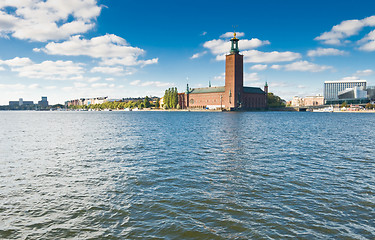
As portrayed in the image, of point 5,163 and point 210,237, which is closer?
point 210,237

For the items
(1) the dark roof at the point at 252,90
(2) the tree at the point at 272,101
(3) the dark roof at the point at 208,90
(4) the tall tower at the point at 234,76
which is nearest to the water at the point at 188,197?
(4) the tall tower at the point at 234,76

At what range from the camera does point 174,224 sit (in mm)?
7336

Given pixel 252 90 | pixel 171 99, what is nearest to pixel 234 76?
pixel 252 90

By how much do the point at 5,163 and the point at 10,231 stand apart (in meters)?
9.56

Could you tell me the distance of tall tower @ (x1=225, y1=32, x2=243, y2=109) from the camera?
14538cm

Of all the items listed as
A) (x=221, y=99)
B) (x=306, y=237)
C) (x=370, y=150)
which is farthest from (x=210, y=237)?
(x=221, y=99)

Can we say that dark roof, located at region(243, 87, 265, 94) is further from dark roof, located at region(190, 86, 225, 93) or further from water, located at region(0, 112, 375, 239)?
water, located at region(0, 112, 375, 239)

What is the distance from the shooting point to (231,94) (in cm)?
14662

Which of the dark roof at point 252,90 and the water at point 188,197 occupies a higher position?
the dark roof at point 252,90

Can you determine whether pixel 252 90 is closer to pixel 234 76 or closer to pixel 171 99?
pixel 234 76

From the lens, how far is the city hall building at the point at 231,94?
479 ft

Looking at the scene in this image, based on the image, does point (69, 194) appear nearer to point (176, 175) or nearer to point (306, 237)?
point (176, 175)

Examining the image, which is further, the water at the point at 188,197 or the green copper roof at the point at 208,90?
the green copper roof at the point at 208,90

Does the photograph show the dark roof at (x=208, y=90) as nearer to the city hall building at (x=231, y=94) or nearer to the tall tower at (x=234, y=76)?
the city hall building at (x=231, y=94)
